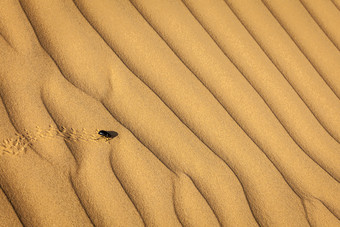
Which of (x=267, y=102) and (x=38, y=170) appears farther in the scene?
(x=267, y=102)

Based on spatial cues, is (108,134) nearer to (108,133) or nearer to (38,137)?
(108,133)

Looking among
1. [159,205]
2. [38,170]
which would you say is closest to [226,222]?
[159,205]

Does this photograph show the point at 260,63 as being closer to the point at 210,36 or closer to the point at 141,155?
the point at 210,36

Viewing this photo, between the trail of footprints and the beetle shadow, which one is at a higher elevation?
the trail of footprints

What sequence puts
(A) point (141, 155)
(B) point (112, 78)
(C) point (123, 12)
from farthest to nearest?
(C) point (123, 12) → (B) point (112, 78) → (A) point (141, 155)

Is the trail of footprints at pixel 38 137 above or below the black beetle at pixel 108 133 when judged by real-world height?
above

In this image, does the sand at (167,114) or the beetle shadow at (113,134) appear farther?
the beetle shadow at (113,134)

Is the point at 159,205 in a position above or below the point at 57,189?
below
